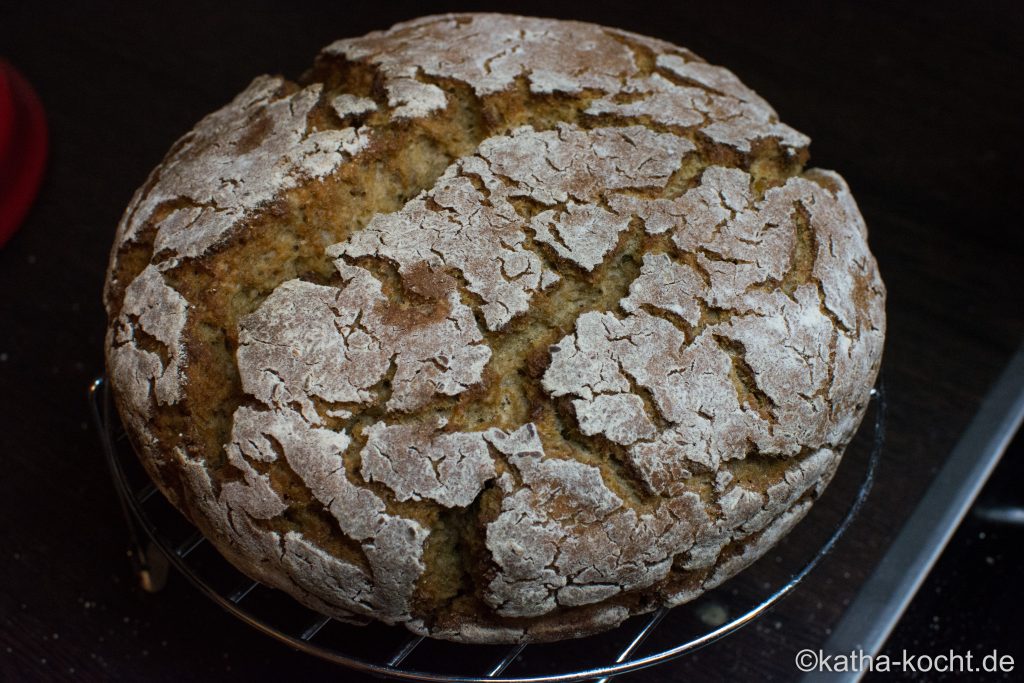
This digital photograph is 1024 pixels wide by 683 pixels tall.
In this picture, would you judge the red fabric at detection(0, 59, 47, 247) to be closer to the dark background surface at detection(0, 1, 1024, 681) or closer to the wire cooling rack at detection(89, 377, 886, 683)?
the dark background surface at detection(0, 1, 1024, 681)

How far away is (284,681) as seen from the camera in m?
1.47

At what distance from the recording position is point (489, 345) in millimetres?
1168

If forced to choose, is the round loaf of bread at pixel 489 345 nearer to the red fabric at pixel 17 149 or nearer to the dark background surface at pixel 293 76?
the dark background surface at pixel 293 76

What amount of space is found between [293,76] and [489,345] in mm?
1208

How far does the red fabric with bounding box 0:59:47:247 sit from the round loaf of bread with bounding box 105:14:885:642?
0.69 meters

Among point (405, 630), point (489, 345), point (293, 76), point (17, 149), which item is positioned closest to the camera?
point (489, 345)

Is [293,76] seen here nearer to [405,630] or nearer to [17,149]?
[17,149]

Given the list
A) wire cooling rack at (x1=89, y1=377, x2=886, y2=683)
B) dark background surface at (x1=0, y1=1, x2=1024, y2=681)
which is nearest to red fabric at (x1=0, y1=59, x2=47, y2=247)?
dark background surface at (x1=0, y1=1, x2=1024, y2=681)

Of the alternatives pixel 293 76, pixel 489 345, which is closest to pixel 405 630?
pixel 489 345

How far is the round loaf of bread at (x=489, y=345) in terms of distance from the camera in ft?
3.74

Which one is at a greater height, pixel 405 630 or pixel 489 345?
pixel 489 345

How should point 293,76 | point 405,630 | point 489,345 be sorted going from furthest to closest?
point 293,76 < point 405,630 < point 489,345

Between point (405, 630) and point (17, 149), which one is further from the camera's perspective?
point (17, 149)

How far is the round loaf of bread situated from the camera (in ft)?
3.74
